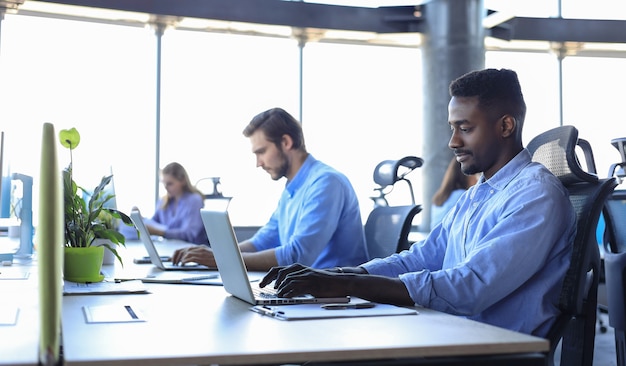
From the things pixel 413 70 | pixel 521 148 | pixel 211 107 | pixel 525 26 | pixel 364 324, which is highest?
pixel 525 26

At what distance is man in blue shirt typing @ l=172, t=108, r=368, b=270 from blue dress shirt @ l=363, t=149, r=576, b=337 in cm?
97

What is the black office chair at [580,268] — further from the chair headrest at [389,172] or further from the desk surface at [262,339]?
the chair headrest at [389,172]

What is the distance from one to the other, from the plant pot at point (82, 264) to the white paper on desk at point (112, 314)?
58 centimetres

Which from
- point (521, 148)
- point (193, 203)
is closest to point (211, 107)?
point (193, 203)

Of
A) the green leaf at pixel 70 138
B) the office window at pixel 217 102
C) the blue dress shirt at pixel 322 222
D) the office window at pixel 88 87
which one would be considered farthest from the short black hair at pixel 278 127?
the office window at pixel 217 102

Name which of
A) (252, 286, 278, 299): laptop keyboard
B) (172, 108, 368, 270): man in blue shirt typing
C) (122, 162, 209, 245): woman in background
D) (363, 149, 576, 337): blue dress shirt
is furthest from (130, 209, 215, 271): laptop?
(122, 162, 209, 245): woman in background

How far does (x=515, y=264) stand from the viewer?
168 cm

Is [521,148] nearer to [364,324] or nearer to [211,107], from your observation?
[364,324]

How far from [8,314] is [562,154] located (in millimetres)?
1437

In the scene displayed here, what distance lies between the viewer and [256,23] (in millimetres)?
7391

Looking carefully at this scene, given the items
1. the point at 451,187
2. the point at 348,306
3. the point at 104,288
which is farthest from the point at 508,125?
the point at 451,187

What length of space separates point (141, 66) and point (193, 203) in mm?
1817

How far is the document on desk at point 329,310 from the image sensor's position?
143cm

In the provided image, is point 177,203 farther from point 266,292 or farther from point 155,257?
point 266,292
